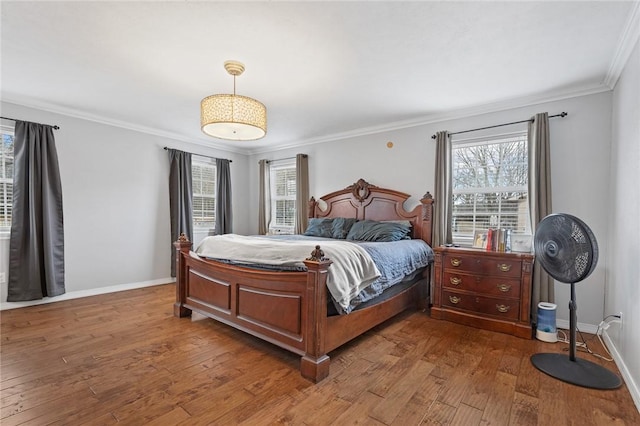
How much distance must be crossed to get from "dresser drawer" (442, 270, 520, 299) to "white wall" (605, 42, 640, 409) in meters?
0.71

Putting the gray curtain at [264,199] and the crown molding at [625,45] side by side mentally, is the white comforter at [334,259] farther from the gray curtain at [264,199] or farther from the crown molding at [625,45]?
the gray curtain at [264,199]

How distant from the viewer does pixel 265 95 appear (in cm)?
320

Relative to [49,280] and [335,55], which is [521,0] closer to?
[335,55]

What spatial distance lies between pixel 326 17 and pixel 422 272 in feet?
9.39

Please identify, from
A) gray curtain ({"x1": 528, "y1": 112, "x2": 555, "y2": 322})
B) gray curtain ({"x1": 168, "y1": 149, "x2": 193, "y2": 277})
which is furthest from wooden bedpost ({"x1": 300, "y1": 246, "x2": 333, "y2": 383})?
gray curtain ({"x1": 168, "y1": 149, "x2": 193, "y2": 277})

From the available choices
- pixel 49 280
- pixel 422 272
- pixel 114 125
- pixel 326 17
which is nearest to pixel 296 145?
pixel 114 125

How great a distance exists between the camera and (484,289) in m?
2.95

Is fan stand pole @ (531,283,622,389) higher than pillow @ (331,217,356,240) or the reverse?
the reverse

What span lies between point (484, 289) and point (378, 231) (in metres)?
1.27

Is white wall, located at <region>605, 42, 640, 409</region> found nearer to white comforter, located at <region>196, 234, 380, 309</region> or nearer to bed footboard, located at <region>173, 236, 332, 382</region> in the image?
white comforter, located at <region>196, 234, 380, 309</region>

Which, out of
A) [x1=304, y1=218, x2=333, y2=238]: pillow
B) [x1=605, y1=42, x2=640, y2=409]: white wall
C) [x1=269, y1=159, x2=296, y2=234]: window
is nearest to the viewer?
[x1=605, y1=42, x2=640, y2=409]: white wall

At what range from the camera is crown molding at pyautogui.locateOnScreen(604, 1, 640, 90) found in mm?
1875

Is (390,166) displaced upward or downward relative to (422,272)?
upward

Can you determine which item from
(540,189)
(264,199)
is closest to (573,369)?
(540,189)
